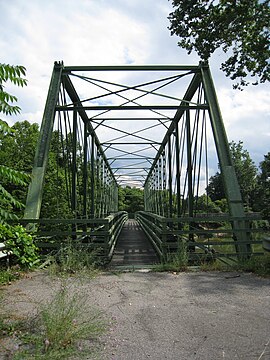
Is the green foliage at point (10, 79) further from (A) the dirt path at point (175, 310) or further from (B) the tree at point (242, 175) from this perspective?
(B) the tree at point (242, 175)

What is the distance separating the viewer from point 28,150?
19484 millimetres

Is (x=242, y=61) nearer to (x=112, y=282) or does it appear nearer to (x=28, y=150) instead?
(x=112, y=282)

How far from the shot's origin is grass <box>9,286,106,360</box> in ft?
9.63

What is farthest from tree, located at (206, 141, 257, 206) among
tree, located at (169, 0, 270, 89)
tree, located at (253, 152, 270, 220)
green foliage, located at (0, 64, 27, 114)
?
green foliage, located at (0, 64, 27, 114)

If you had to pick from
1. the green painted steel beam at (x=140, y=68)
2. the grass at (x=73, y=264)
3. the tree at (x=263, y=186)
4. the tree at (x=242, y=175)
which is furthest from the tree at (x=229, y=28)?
the tree at (x=242, y=175)

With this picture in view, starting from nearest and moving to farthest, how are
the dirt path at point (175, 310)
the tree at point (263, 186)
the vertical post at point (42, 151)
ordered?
1. the dirt path at point (175, 310)
2. the vertical post at point (42, 151)
3. the tree at point (263, 186)

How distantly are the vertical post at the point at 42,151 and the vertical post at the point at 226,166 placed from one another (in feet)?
12.5

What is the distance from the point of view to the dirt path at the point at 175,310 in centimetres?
318

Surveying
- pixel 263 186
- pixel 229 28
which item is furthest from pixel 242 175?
pixel 229 28

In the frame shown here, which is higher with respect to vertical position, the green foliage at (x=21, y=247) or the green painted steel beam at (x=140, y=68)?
the green painted steel beam at (x=140, y=68)

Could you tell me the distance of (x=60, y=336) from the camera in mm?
3141

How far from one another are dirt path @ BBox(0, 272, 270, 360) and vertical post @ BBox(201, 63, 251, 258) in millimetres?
1368

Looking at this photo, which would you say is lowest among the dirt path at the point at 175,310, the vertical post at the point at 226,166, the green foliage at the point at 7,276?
the dirt path at the point at 175,310

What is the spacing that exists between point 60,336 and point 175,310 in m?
1.65
